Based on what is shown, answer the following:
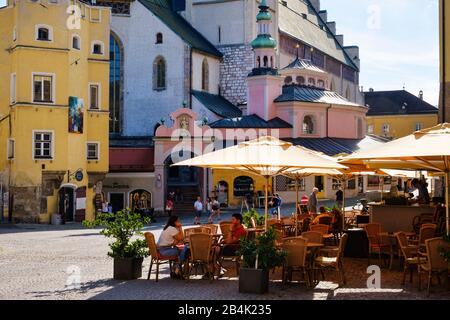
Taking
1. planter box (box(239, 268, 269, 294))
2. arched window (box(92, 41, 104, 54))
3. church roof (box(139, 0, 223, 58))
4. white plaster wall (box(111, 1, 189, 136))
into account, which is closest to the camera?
planter box (box(239, 268, 269, 294))

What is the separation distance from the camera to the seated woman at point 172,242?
48.2 feet

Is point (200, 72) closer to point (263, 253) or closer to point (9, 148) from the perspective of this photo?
point (9, 148)

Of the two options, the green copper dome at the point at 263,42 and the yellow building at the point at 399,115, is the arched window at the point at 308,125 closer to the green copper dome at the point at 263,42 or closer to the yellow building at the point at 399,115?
the green copper dome at the point at 263,42

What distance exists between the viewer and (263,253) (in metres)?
13.0

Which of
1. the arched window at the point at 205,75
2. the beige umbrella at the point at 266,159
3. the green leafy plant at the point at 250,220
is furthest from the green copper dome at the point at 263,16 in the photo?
the beige umbrella at the point at 266,159

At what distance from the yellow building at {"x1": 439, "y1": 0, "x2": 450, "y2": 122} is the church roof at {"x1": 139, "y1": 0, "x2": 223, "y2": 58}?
29.2 metres

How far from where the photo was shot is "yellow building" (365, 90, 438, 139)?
8119cm

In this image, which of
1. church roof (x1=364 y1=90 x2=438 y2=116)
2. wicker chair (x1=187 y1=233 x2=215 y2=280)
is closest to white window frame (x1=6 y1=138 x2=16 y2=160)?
wicker chair (x1=187 y1=233 x2=215 y2=280)

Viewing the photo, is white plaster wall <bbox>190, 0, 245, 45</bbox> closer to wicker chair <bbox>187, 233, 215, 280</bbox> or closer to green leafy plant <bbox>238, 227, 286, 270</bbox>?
wicker chair <bbox>187, 233, 215, 280</bbox>

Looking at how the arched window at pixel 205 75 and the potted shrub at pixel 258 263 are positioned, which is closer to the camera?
the potted shrub at pixel 258 263

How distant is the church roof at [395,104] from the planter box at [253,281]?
71.8 meters

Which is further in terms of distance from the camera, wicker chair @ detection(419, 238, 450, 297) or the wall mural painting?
the wall mural painting

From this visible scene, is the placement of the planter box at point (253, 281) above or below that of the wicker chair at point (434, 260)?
below

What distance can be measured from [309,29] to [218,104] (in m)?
22.5
